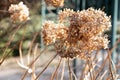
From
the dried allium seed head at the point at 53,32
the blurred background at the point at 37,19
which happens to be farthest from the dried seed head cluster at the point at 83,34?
the blurred background at the point at 37,19

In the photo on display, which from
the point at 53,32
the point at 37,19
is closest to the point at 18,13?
the point at 53,32

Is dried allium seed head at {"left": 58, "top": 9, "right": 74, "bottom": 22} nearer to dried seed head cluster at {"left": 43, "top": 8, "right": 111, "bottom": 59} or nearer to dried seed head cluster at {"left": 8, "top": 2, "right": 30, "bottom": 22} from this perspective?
dried seed head cluster at {"left": 43, "top": 8, "right": 111, "bottom": 59}

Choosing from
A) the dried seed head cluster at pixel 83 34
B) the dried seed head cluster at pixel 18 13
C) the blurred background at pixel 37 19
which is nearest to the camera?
the dried seed head cluster at pixel 83 34

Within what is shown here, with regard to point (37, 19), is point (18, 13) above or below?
above

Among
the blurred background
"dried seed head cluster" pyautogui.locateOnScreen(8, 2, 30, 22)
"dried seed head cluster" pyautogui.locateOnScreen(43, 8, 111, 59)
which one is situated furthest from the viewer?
the blurred background

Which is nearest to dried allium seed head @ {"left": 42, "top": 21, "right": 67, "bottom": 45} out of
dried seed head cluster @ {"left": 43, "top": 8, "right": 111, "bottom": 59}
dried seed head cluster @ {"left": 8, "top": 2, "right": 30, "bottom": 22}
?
dried seed head cluster @ {"left": 43, "top": 8, "right": 111, "bottom": 59}

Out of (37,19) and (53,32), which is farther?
(37,19)

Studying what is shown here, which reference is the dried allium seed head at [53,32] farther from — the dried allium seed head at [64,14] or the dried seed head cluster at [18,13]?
the dried seed head cluster at [18,13]

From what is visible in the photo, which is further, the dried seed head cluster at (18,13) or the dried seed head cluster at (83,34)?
the dried seed head cluster at (18,13)

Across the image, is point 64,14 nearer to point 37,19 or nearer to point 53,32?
point 53,32
